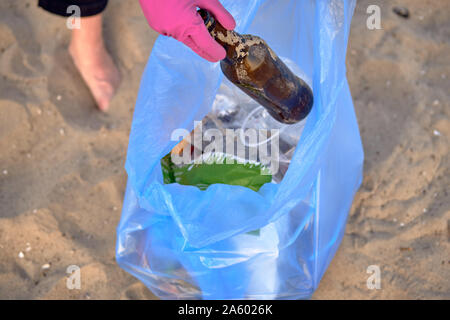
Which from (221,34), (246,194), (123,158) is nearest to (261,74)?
(221,34)

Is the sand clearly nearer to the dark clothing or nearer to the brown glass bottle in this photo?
the dark clothing

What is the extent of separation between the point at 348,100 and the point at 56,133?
765mm

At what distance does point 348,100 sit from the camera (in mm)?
947

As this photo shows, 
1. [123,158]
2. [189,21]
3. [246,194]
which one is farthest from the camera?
[123,158]

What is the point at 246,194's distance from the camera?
0.78 m

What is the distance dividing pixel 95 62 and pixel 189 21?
647mm

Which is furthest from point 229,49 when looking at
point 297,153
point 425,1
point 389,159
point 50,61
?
point 425,1

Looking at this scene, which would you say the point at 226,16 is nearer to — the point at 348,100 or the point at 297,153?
the point at 297,153

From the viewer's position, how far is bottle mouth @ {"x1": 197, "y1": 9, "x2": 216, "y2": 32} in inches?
25.1

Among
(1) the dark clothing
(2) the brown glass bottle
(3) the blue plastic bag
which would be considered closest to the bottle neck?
(2) the brown glass bottle

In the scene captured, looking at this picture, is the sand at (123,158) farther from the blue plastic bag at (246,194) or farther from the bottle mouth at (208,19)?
the bottle mouth at (208,19)

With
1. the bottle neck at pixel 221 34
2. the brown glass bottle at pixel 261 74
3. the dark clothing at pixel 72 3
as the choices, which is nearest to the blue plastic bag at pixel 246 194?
the brown glass bottle at pixel 261 74

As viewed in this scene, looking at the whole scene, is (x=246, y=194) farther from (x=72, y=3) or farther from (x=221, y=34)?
(x=72, y=3)

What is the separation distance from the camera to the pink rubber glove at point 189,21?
2.05 ft
